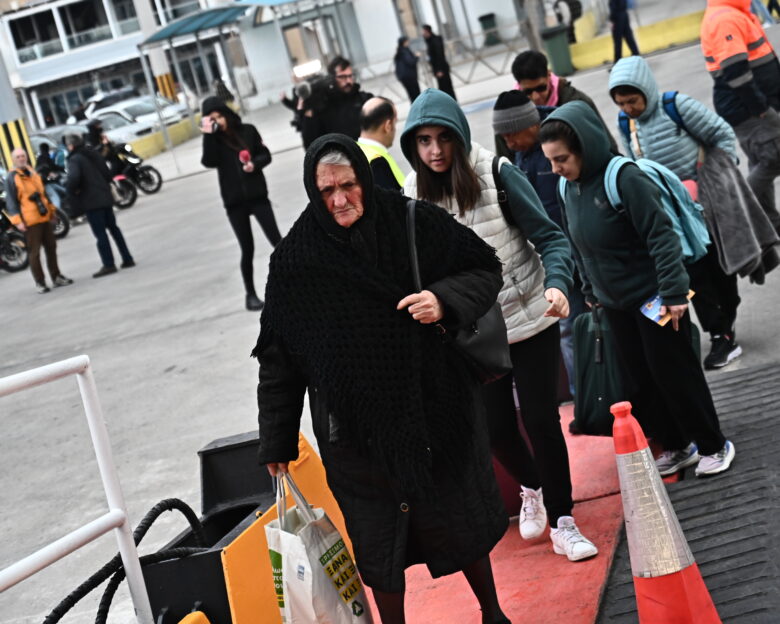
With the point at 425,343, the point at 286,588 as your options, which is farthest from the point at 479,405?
the point at 286,588

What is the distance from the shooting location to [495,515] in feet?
12.0

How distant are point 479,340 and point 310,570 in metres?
0.84

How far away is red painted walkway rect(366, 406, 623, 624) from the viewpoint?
422cm

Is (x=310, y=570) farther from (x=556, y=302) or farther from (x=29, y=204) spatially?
(x=29, y=204)

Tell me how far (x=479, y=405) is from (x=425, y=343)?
0.34m

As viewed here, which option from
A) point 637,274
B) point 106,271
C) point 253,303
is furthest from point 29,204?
point 637,274

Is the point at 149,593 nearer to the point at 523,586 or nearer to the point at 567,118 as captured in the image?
the point at 523,586

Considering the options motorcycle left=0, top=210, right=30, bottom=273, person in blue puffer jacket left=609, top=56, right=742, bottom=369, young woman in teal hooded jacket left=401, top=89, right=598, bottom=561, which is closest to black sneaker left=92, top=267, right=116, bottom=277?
motorcycle left=0, top=210, right=30, bottom=273

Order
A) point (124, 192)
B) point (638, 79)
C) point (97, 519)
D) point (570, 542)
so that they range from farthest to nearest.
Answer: point (124, 192) → point (638, 79) → point (570, 542) → point (97, 519)

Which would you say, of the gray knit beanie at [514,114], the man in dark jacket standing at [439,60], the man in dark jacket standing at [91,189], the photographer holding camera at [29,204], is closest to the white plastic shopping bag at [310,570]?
the gray knit beanie at [514,114]

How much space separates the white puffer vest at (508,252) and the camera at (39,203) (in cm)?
1173

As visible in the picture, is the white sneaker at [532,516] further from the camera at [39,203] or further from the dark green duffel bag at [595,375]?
the camera at [39,203]

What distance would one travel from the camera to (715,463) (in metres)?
4.99

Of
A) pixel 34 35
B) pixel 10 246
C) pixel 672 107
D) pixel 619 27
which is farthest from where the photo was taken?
pixel 34 35
